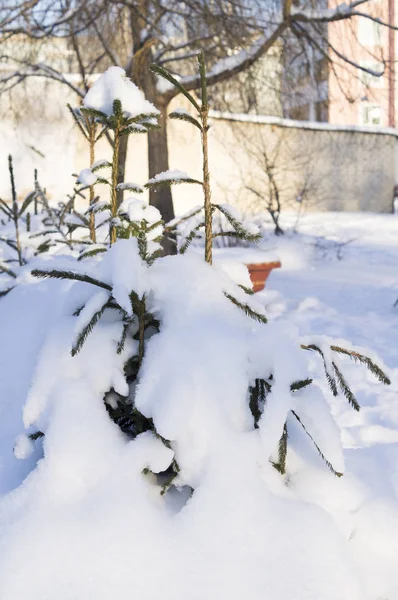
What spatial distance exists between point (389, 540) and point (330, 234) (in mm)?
10244

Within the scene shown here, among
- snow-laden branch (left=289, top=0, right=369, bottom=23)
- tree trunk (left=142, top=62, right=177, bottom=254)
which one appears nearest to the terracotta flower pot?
tree trunk (left=142, top=62, right=177, bottom=254)

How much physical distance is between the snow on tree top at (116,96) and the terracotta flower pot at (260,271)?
10.5 feet

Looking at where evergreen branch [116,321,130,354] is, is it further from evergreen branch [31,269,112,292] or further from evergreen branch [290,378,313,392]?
evergreen branch [290,378,313,392]

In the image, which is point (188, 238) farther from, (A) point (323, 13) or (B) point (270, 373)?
(A) point (323, 13)

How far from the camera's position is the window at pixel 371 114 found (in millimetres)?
23859

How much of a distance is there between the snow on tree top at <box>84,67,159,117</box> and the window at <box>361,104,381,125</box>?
79.4 ft

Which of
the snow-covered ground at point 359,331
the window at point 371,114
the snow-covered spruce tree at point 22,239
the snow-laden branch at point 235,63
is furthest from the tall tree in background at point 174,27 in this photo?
the window at point 371,114

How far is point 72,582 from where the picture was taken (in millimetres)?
970

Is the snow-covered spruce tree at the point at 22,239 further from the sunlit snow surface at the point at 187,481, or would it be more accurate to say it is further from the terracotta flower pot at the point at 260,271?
the terracotta flower pot at the point at 260,271

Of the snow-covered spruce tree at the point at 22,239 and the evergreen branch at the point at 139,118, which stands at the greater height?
the evergreen branch at the point at 139,118

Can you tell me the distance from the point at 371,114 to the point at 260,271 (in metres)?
21.7

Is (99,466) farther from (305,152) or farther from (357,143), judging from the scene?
(357,143)

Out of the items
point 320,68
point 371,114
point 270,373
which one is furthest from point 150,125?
point 371,114

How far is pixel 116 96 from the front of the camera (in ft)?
5.36
